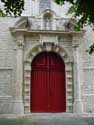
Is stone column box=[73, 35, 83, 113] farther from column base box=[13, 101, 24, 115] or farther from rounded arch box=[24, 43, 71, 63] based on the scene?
column base box=[13, 101, 24, 115]

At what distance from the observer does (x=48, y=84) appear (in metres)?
15.7

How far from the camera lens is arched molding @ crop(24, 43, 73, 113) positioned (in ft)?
49.9

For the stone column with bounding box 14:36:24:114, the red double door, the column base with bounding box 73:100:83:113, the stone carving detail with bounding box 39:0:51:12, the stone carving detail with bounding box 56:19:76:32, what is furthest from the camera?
the stone carving detail with bounding box 39:0:51:12

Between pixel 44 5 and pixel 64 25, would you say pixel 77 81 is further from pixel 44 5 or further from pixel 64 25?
pixel 44 5

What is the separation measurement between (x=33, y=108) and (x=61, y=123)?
4.69 meters

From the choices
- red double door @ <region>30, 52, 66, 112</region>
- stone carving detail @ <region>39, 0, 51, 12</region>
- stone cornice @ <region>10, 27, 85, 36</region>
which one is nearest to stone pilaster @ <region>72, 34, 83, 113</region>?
stone cornice @ <region>10, 27, 85, 36</region>

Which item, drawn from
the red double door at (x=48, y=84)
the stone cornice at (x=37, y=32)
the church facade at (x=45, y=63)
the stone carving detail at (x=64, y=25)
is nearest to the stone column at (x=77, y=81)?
the church facade at (x=45, y=63)

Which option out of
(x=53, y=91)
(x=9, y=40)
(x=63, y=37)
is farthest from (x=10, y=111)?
(x=63, y=37)

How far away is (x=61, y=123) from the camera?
35.7 feet

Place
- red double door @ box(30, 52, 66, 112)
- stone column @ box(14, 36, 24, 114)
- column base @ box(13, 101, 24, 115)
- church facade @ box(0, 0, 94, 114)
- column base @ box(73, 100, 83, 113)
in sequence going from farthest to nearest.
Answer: red double door @ box(30, 52, 66, 112) < church facade @ box(0, 0, 94, 114) < column base @ box(73, 100, 83, 113) < stone column @ box(14, 36, 24, 114) < column base @ box(13, 101, 24, 115)

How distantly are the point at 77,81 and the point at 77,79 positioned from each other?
3.9 inches

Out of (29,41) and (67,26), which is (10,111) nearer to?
(29,41)

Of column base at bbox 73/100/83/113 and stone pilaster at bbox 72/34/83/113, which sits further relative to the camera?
stone pilaster at bbox 72/34/83/113

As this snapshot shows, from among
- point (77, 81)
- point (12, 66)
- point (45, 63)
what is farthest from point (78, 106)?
point (12, 66)
